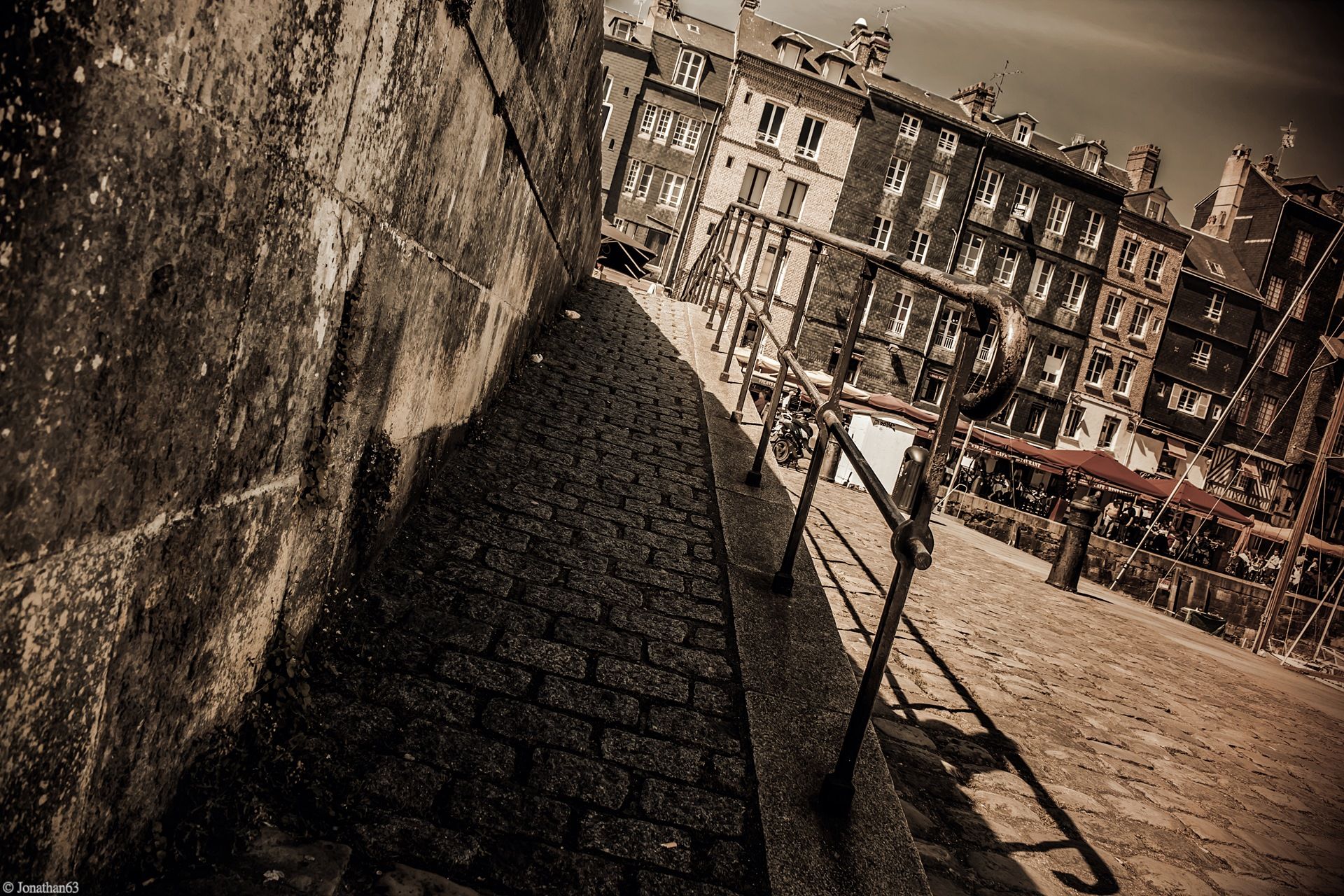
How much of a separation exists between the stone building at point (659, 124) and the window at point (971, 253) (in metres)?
14.6

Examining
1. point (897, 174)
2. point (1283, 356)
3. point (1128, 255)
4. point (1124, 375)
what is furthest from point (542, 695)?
point (1283, 356)

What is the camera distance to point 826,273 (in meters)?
38.1

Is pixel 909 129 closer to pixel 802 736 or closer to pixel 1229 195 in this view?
pixel 1229 195

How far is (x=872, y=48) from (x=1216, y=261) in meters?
22.9

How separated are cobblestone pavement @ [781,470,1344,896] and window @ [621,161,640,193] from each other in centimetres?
3597

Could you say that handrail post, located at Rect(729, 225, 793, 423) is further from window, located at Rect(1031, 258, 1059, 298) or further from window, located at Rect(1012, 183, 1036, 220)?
window, located at Rect(1012, 183, 1036, 220)

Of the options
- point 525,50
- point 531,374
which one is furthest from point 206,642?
point 531,374

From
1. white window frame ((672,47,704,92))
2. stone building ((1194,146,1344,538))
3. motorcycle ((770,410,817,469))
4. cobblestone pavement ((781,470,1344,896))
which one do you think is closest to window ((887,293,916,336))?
white window frame ((672,47,704,92))

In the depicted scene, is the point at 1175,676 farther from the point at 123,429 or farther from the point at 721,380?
the point at 123,429

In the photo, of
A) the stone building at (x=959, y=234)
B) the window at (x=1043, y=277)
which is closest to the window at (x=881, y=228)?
the stone building at (x=959, y=234)

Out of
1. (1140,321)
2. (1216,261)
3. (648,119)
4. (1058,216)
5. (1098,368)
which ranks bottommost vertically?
(1098,368)

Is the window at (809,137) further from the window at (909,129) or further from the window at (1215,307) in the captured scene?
the window at (1215,307)

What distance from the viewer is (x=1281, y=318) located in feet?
135

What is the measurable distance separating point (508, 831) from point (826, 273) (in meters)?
38.5
